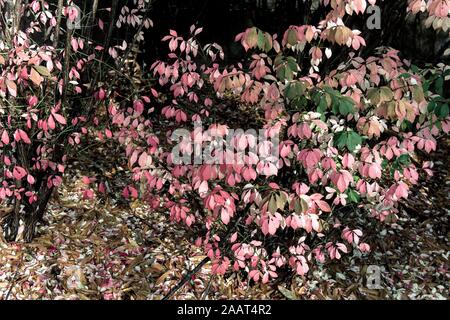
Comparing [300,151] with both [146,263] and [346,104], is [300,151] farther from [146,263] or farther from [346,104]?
[146,263]

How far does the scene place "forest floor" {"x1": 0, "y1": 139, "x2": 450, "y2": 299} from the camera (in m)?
3.75

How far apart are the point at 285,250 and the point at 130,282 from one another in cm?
134

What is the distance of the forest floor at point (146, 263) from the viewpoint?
148 inches

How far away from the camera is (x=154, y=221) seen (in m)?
4.40

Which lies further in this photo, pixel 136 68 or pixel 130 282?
pixel 136 68

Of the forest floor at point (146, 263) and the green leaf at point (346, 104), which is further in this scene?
the forest floor at point (146, 263)

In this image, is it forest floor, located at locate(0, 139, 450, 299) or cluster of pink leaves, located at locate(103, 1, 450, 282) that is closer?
cluster of pink leaves, located at locate(103, 1, 450, 282)

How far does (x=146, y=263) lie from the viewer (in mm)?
3994

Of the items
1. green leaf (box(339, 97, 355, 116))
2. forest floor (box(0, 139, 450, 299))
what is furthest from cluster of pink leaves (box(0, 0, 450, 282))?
forest floor (box(0, 139, 450, 299))

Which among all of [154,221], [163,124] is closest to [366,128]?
[154,221]

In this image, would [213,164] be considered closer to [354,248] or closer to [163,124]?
[354,248]
